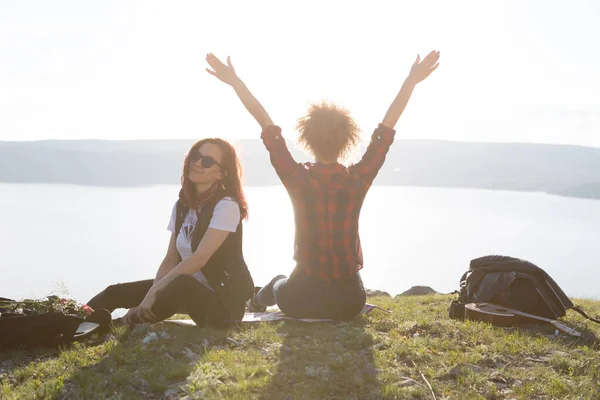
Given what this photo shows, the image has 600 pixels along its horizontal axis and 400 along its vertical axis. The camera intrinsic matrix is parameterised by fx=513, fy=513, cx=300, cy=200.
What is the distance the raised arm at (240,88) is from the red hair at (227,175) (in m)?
0.49

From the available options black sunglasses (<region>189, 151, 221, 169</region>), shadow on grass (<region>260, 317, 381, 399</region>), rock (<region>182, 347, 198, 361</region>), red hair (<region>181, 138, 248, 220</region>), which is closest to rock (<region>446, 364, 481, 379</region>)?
shadow on grass (<region>260, 317, 381, 399</region>)

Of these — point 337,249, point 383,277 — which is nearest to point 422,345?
point 337,249

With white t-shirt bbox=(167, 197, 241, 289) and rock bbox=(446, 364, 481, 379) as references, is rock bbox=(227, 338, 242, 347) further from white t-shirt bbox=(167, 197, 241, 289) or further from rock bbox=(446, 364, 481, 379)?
rock bbox=(446, 364, 481, 379)

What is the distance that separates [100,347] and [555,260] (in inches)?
8266

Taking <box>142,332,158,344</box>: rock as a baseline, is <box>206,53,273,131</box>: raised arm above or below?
above

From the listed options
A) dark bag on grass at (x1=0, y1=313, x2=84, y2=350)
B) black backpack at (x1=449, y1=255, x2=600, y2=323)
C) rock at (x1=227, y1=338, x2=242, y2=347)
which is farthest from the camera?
black backpack at (x1=449, y1=255, x2=600, y2=323)

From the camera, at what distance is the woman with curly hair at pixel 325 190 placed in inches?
205

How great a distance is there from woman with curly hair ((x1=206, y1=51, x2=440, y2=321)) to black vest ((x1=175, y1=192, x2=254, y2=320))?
1.82 feet

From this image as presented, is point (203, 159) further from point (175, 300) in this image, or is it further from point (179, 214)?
point (175, 300)

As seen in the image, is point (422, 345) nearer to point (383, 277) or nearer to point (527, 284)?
point (527, 284)

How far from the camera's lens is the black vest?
218 inches

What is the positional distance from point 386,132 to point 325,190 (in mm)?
978

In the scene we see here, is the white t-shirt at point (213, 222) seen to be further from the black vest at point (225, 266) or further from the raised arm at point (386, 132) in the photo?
the raised arm at point (386, 132)

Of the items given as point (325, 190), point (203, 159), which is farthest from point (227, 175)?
point (325, 190)
